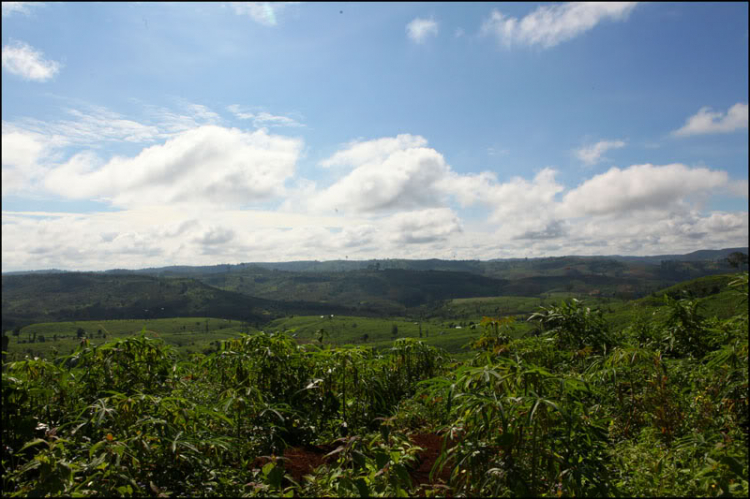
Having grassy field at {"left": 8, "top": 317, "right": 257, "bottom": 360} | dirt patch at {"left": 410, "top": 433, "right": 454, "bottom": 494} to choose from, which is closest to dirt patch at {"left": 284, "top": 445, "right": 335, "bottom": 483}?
dirt patch at {"left": 410, "top": 433, "right": 454, "bottom": 494}

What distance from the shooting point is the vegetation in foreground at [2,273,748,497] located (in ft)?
8.80

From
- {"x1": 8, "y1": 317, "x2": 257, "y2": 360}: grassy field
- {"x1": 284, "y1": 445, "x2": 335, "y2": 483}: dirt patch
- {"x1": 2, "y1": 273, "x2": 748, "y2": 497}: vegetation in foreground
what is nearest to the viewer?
{"x1": 2, "y1": 273, "x2": 748, "y2": 497}: vegetation in foreground

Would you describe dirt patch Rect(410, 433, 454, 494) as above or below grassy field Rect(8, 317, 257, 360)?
above

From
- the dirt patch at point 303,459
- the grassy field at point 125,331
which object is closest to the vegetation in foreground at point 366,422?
the dirt patch at point 303,459

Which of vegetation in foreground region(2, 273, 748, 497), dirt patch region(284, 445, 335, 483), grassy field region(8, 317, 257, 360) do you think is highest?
vegetation in foreground region(2, 273, 748, 497)

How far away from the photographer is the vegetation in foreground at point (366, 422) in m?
2.68

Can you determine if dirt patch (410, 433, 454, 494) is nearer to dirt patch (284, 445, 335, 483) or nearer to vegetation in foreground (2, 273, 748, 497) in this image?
vegetation in foreground (2, 273, 748, 497)

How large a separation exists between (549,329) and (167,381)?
615 centimetres

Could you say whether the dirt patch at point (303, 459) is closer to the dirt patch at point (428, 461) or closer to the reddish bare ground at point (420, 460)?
the reddish bare ground at point (420, 460)

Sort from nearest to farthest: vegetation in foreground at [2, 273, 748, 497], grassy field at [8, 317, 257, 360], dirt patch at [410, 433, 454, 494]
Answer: vegetation in foreground at [2, 273, 748, 497]
dirt patch at [410, 433, 454, 494]
grassy field at [8, 317, 257, 360]

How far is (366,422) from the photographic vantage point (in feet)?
15.3

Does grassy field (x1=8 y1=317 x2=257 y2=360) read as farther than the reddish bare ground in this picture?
Yes

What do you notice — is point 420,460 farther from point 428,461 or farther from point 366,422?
point 366,422

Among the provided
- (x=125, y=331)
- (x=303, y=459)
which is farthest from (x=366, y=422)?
(x=125, y=331)
